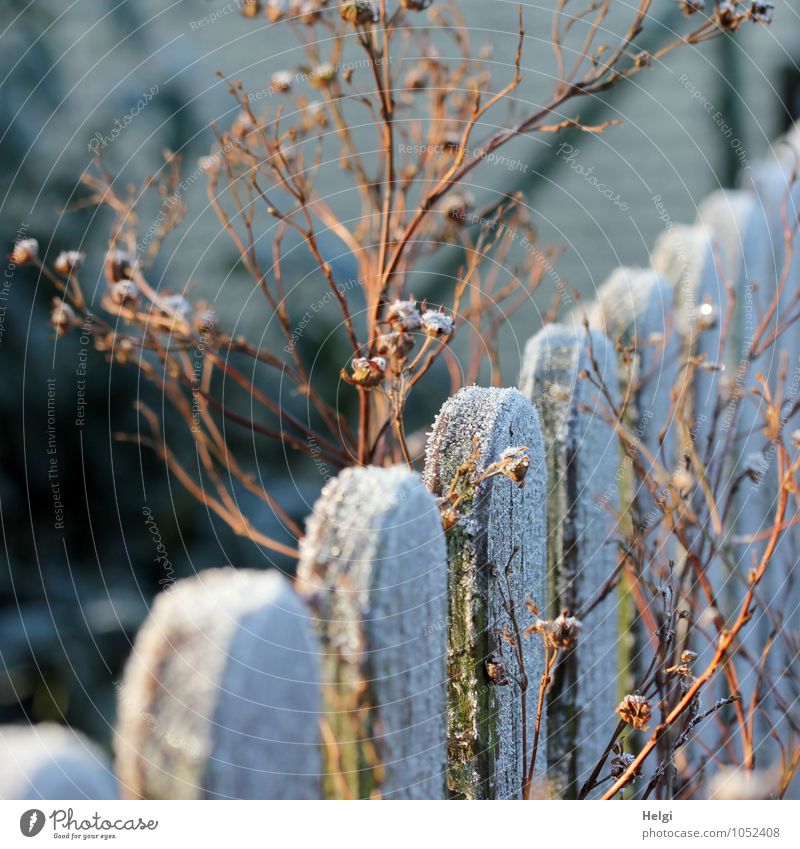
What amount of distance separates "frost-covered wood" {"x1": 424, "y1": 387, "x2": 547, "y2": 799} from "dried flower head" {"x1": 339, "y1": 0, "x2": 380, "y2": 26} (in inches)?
9.8

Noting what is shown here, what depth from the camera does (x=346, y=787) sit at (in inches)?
22.1

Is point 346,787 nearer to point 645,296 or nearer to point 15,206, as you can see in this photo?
point 645,296

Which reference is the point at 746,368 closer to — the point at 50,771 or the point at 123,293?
the point at 123,293

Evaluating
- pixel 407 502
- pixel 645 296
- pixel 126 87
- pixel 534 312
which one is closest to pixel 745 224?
pixel 645 296

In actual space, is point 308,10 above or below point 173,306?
above

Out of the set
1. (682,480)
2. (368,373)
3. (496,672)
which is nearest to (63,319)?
(368,373)

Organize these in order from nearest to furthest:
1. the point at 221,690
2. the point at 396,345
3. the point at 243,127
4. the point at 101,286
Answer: the point at 221,690 → the point at 396,345 → the point at 243,127 → the point at 101,286

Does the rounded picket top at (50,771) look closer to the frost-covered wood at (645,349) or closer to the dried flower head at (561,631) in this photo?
the dried flower head at (561,631)

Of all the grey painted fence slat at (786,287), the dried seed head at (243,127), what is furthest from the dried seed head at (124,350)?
the grey painted fence slat at (786,287)

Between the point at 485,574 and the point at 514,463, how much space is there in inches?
4.3

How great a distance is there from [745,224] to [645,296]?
0.58 feet

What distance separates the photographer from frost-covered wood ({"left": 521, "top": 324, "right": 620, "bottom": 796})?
2.24 feet

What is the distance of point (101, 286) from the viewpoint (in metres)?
1.12

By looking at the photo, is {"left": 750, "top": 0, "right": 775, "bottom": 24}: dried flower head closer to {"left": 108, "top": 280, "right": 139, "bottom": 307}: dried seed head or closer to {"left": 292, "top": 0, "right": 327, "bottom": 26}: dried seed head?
{"left": 292, "top": 0, "right": 327, "bottom": 26}: dried seed head
